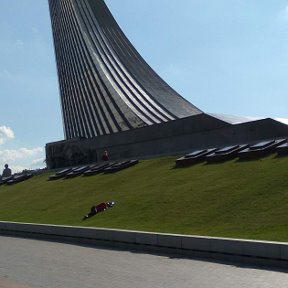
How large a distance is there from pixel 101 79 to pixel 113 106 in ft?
12.3

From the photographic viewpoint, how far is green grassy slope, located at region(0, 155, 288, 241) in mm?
7516

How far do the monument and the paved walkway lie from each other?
994 centimetres

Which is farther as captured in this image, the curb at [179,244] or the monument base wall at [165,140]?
the monument base wall at [165,140]

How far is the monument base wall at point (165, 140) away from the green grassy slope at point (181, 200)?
9.62ft

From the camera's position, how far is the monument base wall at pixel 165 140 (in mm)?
16516

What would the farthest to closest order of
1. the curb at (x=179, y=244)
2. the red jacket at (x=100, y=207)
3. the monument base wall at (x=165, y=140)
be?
the monument base wall at (x=165, y=140)
the red jacket at (x=100, y=207)
the curb at (x=179, y=244)

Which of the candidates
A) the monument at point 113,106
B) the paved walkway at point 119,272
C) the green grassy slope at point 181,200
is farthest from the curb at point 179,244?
the monument at point 113,106

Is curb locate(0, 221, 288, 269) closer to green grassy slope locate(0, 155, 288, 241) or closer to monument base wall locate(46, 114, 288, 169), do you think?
green grassy slope locate(0, 155, 288, 241)

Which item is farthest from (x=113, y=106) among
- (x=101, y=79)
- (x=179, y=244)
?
(x=179, y=244)

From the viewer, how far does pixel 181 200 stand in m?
9.62

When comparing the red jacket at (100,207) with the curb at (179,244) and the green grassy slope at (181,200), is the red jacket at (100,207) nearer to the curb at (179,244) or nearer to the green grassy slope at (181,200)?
the green grassy slope at (181,200)

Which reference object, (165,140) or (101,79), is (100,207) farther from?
(101,79)

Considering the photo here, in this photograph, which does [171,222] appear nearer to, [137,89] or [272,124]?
[272,124]

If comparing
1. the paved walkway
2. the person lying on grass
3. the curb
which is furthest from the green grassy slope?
the paved walkway
